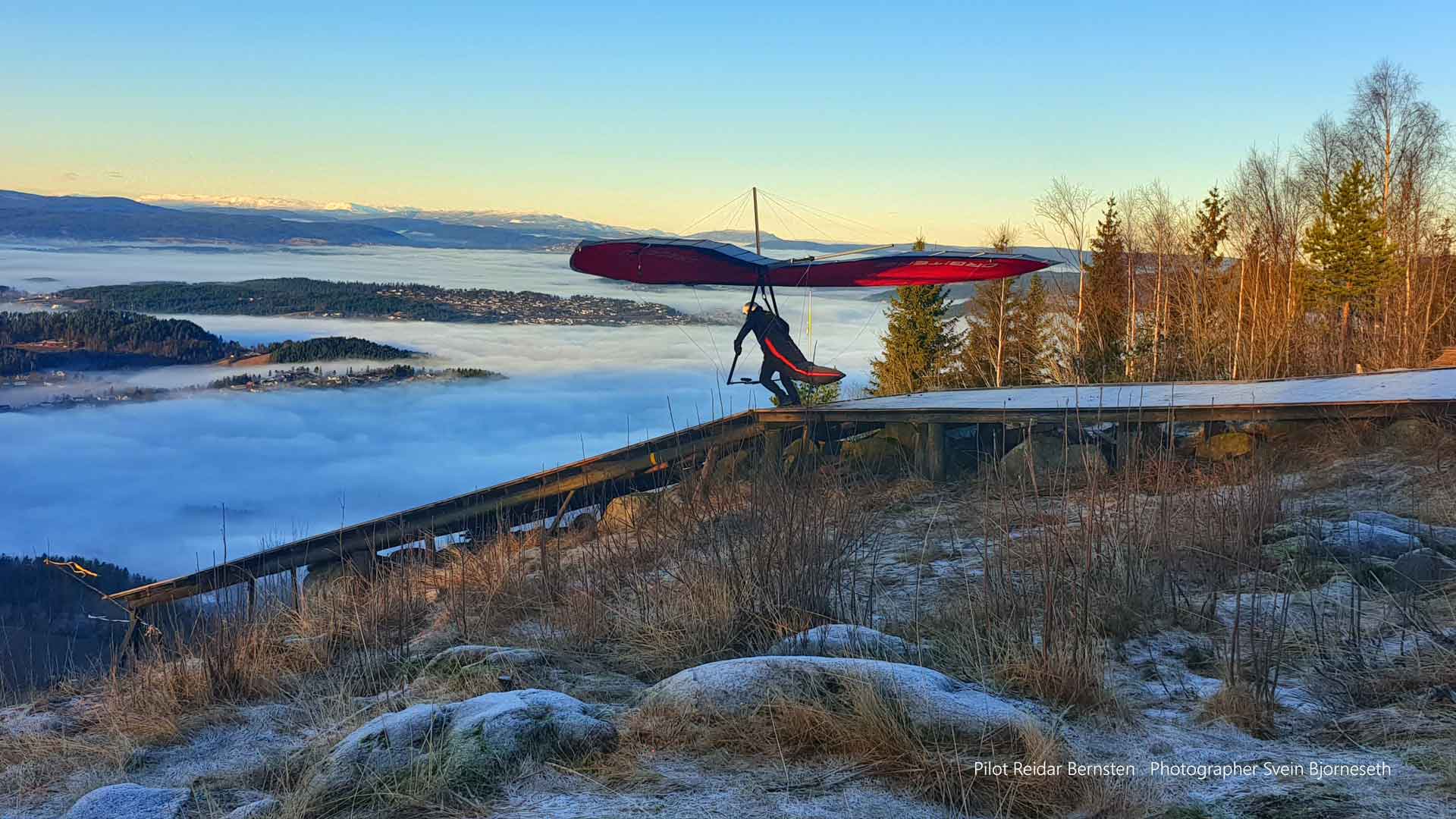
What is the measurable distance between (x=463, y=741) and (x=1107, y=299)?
1791 inches

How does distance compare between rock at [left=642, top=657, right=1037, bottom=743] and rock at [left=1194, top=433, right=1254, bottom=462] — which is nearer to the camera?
rock at [left=642, top=657, right=1037, bottom=743]

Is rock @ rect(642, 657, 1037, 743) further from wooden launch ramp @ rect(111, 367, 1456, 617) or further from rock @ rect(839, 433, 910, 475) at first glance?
rock @ rect(839, 433, 910, 475)

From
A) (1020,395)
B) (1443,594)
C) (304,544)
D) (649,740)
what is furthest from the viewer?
(1020,395)

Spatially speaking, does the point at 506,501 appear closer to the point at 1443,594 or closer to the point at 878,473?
the point at 878,473

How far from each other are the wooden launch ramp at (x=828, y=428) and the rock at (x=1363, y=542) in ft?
12.5

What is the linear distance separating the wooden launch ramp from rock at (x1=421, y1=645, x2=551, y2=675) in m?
5.15

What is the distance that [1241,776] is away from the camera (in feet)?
11.1

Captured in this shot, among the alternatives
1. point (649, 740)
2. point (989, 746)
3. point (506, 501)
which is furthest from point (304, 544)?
point (989, 746)

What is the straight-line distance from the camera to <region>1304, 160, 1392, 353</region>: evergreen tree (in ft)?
109

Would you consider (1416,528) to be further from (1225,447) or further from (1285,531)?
(1225,447)

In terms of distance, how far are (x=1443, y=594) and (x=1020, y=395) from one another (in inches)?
306

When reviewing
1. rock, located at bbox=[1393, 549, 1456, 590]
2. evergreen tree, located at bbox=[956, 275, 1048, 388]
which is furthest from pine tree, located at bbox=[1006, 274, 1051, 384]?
rock, located at bbox=[1393, 549, 1456, 590]

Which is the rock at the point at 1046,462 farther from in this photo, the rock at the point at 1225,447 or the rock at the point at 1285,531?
the rock at the point at 1285,531

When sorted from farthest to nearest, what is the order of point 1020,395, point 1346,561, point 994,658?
point 1020,395 → point 1346,561 → point 994,658
